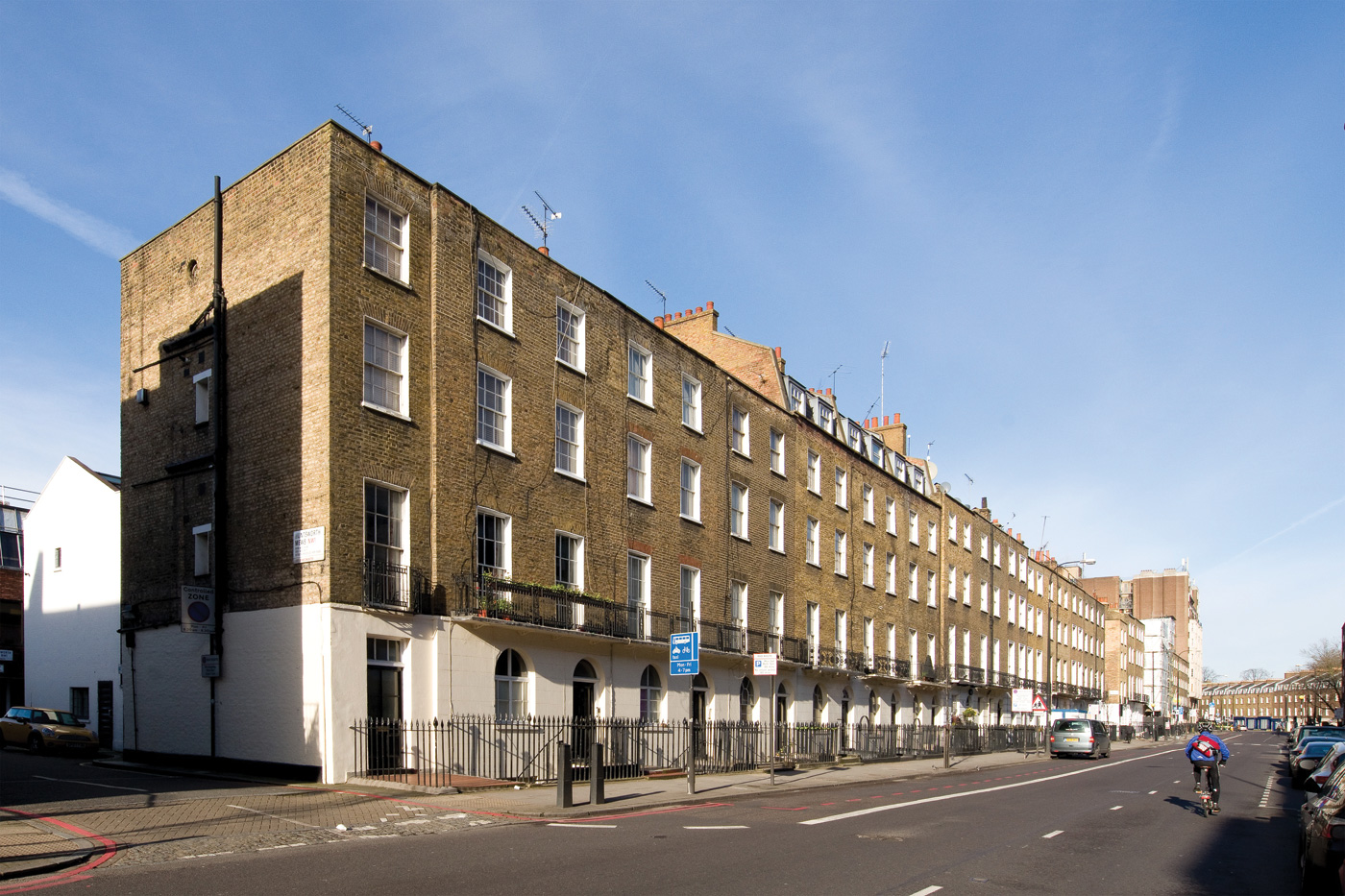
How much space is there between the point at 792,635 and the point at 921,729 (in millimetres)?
9065

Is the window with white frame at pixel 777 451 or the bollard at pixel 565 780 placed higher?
the window with white frame at pixel 777 451

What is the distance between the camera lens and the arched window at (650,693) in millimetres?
27047

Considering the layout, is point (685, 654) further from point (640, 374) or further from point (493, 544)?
point (640, 374)

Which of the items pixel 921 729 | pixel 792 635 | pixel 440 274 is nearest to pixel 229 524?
pixel 440 274

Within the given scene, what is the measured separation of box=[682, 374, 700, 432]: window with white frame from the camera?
31.1m

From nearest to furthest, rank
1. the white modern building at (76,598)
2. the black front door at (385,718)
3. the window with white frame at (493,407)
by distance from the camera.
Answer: the black front door at (385,718) → the window with white frame at (493,407) → the white modern building at (76,598)

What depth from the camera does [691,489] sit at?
30984 millimetres

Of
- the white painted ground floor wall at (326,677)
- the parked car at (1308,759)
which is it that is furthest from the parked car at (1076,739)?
the white painted ground floor wall at (326,677)

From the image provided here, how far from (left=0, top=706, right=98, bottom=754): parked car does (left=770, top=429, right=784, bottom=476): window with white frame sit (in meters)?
21.8

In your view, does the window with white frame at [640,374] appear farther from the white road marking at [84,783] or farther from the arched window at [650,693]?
the white road marking at [84,783]

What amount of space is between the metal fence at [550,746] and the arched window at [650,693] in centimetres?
81

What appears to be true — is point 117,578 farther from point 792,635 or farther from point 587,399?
point 792,635

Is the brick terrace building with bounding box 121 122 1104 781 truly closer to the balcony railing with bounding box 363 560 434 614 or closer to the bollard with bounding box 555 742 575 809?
the balcony railing with bounding box 363 560 434 614

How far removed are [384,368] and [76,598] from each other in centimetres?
1672
